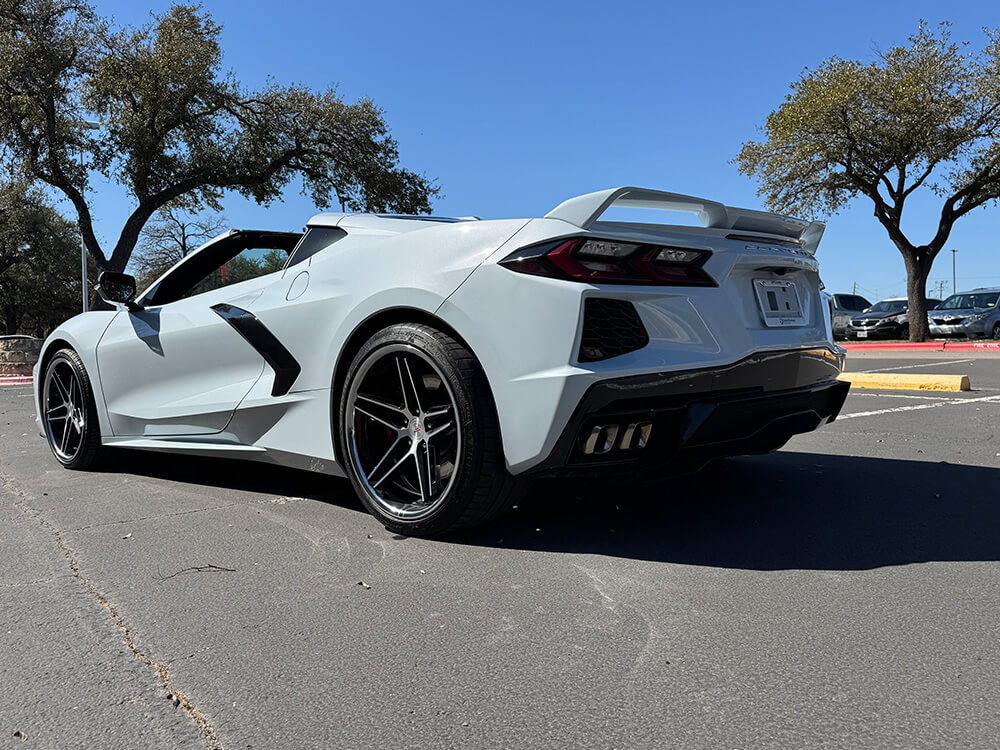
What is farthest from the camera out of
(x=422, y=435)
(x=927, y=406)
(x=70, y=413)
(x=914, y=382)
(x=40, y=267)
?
(x=40, y=267)

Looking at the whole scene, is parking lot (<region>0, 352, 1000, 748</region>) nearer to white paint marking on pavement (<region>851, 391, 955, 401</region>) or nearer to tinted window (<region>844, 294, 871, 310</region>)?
white paint marking on pavement (<region>851, 391, 955, 401</region>)

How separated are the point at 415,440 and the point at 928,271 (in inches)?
970

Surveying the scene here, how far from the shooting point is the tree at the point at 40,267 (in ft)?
123

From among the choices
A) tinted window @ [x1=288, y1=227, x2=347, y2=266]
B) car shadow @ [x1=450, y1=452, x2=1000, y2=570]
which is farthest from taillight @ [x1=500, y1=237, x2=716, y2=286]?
tinted window @ [x1=288, y1=227, x2=347, y2=266]

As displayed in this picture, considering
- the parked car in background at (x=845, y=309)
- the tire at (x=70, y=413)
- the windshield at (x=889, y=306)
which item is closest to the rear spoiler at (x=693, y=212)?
the tire at (x=70, y=413)

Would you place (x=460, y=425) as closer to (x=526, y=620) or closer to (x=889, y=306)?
(x=526, y=620)

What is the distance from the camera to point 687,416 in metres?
2.67

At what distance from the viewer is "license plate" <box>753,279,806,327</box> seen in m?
2.98

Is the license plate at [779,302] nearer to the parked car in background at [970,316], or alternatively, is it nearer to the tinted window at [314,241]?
the tinted window at [314,241]

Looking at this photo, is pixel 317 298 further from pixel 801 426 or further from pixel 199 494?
pixel 801 426

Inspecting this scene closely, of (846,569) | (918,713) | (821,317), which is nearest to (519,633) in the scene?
(918,713)

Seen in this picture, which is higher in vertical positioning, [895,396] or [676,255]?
[676,255]

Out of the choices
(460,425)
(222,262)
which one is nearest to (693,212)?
(460,425)

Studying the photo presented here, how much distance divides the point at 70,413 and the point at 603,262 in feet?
12.4
